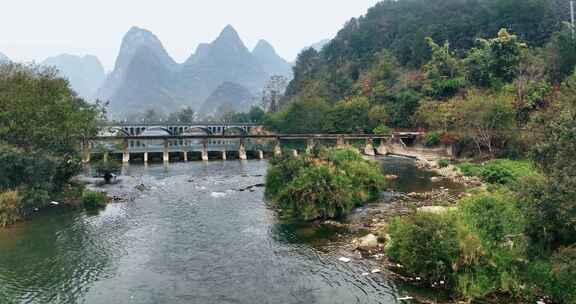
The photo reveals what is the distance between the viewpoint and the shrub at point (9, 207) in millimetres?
29900

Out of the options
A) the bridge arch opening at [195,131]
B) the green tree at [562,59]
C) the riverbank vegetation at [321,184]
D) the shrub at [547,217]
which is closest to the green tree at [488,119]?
the green tree at [562,59]

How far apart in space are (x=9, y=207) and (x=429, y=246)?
95.5 feet

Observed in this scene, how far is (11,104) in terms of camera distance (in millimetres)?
35469

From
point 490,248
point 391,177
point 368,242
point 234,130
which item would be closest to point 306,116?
point 234,130

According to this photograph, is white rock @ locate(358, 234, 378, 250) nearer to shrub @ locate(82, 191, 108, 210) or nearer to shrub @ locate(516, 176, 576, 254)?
shrub @ locate(516, 176, 576, 254)

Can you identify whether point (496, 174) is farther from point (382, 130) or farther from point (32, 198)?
point (32, 198)

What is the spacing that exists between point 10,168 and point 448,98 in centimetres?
7599

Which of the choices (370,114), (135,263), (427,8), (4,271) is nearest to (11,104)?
(4,271)

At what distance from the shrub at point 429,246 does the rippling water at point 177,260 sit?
60.6 inches

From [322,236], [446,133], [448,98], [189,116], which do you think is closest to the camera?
[322,236]

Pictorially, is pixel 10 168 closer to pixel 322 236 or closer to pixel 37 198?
pixel 37 198

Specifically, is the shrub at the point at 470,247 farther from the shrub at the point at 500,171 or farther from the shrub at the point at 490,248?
the shrub at the point at 500,171

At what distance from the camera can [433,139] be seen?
72.6 meters

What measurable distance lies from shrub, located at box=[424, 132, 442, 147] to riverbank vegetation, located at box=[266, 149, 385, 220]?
117 feet
